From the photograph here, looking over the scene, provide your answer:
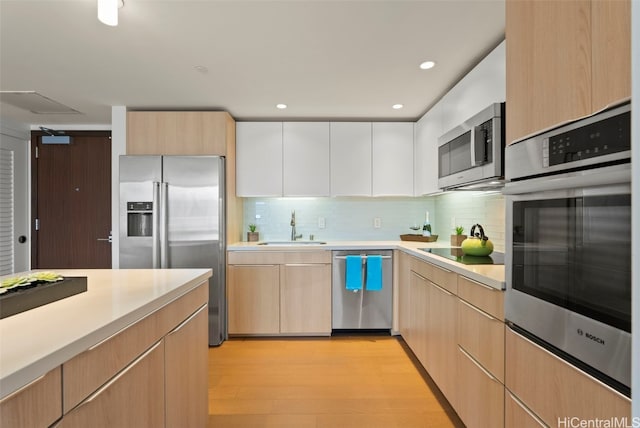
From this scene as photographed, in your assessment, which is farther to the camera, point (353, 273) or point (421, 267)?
point (353, 273)

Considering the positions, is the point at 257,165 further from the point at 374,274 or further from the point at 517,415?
the point at 517,415

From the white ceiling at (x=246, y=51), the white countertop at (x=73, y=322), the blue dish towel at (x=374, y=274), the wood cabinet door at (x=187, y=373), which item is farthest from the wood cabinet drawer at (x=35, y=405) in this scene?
the blue dish towel at (x=374, y=274)

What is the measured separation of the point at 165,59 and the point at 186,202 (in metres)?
1.29

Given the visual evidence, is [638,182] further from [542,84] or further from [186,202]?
[186,202]

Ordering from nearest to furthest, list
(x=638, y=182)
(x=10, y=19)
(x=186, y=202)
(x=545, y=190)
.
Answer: (x=638, y=182) → (x=545, y=190) → (x=10, y=19) → (x=186, y=202)

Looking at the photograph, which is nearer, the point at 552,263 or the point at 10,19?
the point at 552,263

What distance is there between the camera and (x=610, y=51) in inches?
31.8

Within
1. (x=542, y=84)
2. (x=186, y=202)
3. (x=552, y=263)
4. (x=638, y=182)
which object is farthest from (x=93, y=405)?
(x=186, y=202)

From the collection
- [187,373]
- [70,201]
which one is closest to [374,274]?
[187,373]

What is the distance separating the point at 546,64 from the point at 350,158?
8.24ft

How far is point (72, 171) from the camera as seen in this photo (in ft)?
13.1

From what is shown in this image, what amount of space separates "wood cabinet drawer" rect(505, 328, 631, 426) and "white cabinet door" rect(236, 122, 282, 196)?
2.67 m

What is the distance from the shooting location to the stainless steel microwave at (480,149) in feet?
5.68

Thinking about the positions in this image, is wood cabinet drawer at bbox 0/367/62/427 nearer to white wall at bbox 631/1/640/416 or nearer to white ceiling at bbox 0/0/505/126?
white wall at bbox 631/1/640/416
